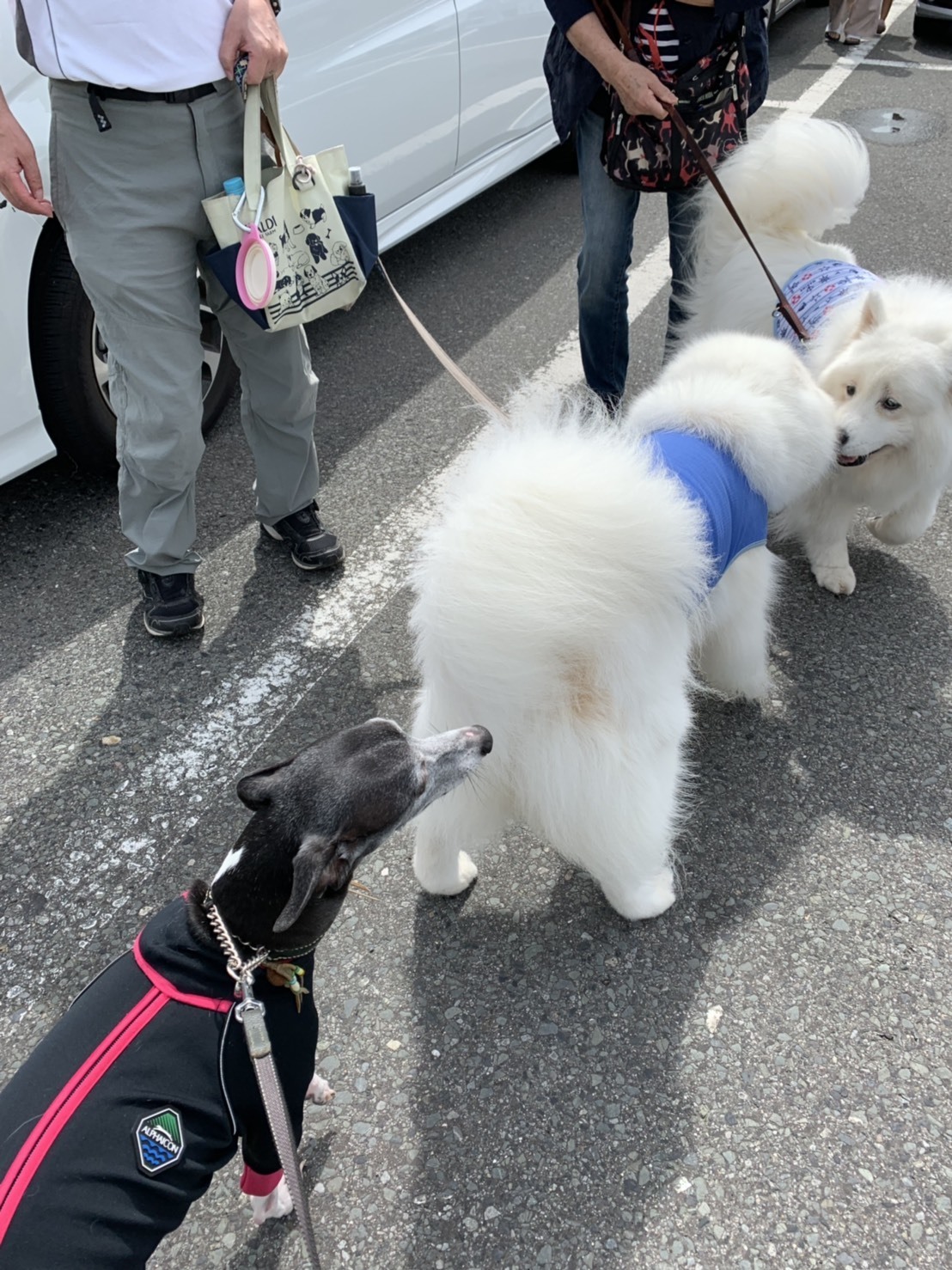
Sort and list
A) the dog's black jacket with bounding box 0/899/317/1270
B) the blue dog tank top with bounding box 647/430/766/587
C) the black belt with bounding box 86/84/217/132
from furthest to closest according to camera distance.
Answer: the black belt with bounding box 86/84/217/132 → the blue dog tank top with bounding box 647/430/766/587 → the dog's black jacket with bounding box 0/899/317/1270

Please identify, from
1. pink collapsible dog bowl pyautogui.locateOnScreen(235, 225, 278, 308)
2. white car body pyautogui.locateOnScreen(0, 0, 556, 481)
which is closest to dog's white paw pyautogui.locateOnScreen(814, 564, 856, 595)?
pink collapsible dog bowl pyautogui.locateOnScreen(235, 225, 278, 308)

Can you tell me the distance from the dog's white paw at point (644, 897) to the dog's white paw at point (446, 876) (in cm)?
32

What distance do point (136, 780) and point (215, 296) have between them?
132 cm

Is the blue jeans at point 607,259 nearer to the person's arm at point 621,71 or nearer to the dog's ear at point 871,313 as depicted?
the person's arm at point 621,71

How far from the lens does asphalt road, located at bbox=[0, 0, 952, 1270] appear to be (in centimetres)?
160

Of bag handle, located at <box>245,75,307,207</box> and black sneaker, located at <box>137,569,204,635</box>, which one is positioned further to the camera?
black sneaker, located at <box>137,569,204,635</box>

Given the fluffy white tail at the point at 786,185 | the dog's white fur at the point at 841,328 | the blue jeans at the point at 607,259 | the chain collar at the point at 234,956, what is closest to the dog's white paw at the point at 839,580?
the dog's white fur at the point at 841,328

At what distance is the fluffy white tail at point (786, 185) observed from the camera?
9.75 ft

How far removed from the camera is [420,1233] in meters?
1.58

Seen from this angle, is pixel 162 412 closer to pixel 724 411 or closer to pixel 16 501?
pixel 16 501

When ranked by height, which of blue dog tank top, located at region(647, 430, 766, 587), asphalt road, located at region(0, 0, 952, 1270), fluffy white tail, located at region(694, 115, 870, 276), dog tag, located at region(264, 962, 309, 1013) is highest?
fluffy white tail, located at region(694, 115, 870, 276)

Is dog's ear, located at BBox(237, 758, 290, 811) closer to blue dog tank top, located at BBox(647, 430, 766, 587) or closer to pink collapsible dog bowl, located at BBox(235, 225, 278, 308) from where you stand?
blue dog tank top, located at BBox(647, 430, 766, 587)

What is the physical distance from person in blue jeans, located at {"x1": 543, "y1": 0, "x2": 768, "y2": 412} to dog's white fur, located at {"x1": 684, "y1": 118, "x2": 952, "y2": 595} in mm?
179

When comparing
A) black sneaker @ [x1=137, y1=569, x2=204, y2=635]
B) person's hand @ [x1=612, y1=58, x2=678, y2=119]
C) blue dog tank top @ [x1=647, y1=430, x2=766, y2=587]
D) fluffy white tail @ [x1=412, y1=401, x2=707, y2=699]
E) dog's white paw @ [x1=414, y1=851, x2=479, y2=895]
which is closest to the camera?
fluffy white tail @ [x1=412, y1=401, x2=707, y2=699]
